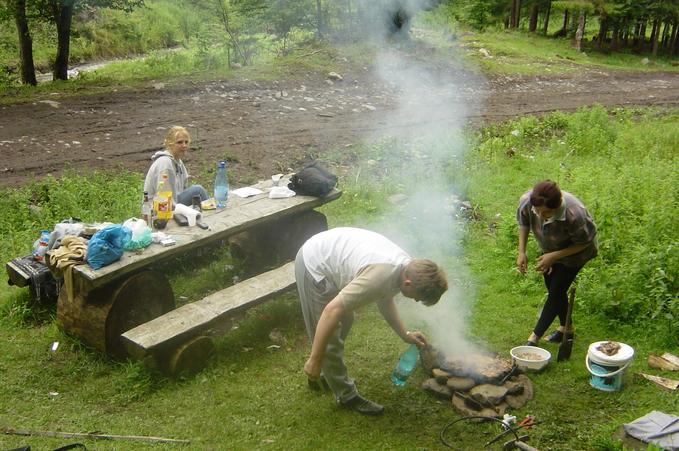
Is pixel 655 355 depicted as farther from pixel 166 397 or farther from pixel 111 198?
pixel 111 198

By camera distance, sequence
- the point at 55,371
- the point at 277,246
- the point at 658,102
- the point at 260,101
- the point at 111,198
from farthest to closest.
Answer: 1. the point at 658,102
2. the point at 260,101
3. the point at 111,198
4. the point at 277,246
5. the point at 55,371

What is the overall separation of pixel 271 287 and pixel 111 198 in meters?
3.47

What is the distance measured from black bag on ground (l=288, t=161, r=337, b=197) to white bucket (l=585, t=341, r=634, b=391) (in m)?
2.98

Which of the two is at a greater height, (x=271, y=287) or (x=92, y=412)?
(x=271, y=287)

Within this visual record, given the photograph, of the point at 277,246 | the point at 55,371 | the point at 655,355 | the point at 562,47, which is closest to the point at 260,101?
the point at 277,246

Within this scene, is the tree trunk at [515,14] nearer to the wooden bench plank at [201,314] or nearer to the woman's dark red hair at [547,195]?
the wooden bench plank at [201,314]

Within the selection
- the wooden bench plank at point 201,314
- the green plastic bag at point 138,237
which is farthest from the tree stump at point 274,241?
the green plastic bag at point 138,237

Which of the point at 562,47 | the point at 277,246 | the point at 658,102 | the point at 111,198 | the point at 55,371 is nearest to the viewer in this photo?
the point at 55,371

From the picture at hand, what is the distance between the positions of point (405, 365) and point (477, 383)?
1.73 ft

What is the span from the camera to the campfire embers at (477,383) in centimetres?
432

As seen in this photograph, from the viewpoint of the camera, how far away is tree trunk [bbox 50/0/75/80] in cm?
1363

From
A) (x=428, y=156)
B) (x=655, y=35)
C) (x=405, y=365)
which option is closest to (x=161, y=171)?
(x=405, y=365)

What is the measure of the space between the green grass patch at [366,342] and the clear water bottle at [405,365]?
0.10 metres

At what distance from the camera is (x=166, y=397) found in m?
4.59
